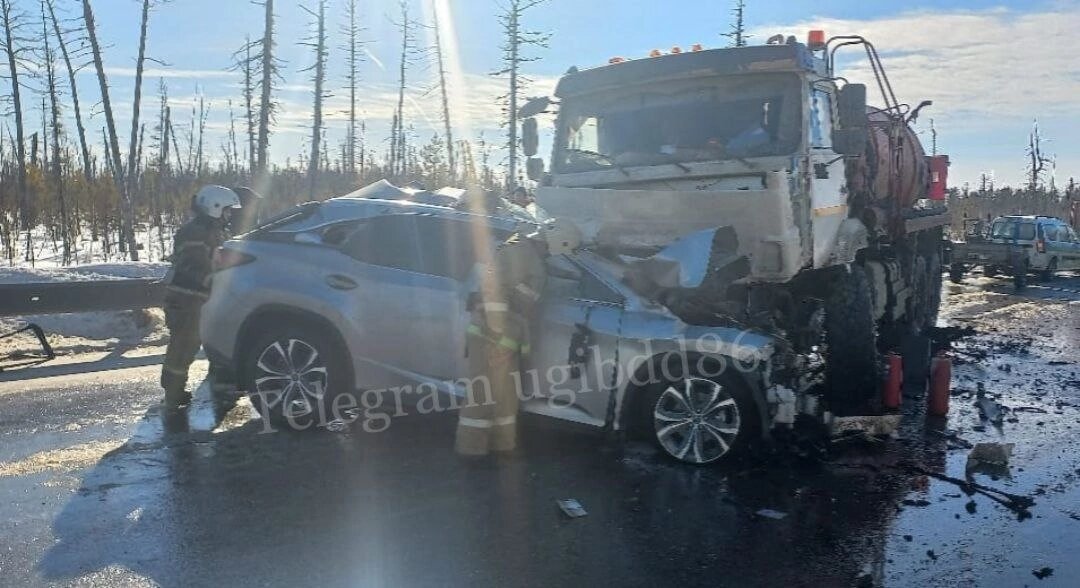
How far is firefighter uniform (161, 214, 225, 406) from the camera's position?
7.36m

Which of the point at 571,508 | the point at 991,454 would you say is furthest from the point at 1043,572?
the point at 571,508

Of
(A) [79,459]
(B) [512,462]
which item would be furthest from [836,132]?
(A) [79,459]

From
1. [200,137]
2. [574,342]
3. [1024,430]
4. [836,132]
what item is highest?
[200,137]

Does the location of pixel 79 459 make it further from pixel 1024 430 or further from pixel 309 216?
pixel 1024 430

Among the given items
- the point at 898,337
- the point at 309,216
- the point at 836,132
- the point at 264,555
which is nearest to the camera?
the point at 264,555

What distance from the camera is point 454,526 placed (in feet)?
15.7

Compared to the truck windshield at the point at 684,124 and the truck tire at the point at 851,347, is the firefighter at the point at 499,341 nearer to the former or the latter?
the truck windshield at the point at 684,124

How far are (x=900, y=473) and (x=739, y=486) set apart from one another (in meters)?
1.32

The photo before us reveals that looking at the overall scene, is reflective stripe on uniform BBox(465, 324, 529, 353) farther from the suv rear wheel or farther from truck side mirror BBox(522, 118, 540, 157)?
truck side mirror BBox(522, 118, 540, 157)

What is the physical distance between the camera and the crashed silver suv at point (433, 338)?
570cm

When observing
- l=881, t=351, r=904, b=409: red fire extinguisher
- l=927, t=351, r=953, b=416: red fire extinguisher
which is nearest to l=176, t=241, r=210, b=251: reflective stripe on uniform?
l=881, t=351, r=904, b=409: red fire extinguisher

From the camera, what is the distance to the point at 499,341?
573cm

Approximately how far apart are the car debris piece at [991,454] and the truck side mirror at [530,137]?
4512mm

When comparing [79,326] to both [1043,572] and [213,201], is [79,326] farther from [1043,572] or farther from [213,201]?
Answer: [1043,572]
